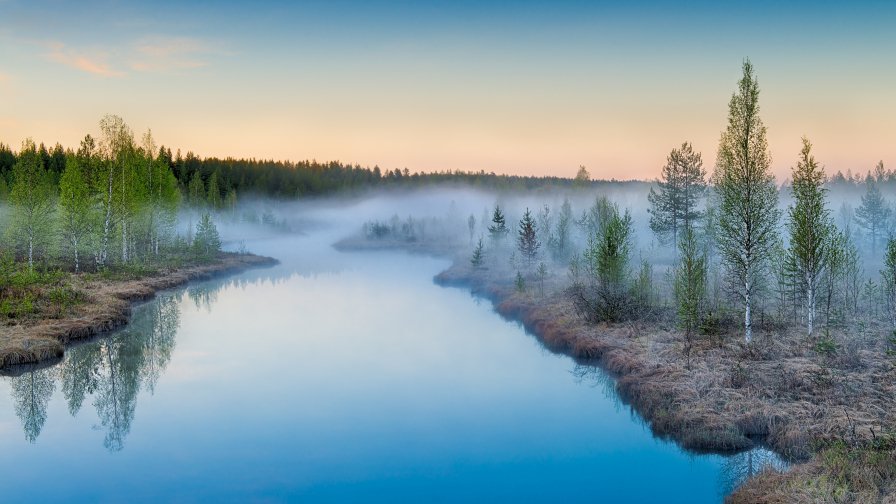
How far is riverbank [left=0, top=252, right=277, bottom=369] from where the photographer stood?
21.2 meters

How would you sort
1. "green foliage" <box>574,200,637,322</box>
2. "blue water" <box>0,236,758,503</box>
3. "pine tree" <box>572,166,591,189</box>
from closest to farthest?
"blue water" <box>0,236,758,503</box> → "green foliage" <box>574,200,637,322</box> → "pine tree" <box>572,166,591,189</box>

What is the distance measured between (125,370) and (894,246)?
102 ft

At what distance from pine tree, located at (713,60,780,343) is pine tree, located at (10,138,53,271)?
45.5m

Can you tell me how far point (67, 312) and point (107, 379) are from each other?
963cm

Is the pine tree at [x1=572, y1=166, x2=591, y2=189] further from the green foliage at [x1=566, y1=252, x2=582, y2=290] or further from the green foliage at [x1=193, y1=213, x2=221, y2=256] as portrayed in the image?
the green foliage at [x1=193, y1=213, x2=221, y2=256]

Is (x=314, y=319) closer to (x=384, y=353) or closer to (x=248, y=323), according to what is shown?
(x=248, y=323)

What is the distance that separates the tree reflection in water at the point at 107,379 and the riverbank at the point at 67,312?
92 centimetres

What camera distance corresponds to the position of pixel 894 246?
62.3 feet

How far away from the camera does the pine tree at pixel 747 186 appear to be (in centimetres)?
2072

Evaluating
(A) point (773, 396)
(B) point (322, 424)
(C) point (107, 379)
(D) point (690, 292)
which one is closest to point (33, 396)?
(C) point (107, 379)

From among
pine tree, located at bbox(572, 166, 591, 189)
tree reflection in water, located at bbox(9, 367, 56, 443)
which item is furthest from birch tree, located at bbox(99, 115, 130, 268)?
pine tree, located at bbox(572, 166, 591, 189)

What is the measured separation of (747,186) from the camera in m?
20.8

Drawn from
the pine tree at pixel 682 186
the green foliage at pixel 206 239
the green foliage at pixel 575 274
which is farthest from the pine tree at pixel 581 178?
the green foliage at pixel 206 239

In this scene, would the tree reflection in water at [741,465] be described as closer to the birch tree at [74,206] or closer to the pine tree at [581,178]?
the birch tree at [74,206]
